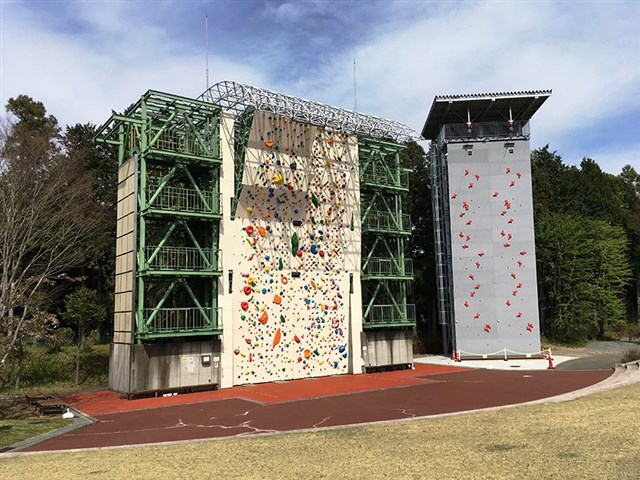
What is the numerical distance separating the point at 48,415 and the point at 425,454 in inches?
546

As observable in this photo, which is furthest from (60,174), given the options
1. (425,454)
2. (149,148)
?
(425,454)

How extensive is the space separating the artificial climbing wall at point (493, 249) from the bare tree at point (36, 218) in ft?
81.8

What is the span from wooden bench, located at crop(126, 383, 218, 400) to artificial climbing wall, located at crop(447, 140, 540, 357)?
19.5 metres

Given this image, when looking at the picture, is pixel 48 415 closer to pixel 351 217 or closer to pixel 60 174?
pixel 60 174

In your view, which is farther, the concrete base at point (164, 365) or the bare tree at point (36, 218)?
the bare tree at point (36, 218)

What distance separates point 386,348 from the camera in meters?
32.4

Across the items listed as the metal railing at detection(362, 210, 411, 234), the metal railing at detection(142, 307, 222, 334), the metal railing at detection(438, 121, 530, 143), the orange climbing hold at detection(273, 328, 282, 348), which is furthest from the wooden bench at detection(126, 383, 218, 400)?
the metal railing at detection(438, 121, 530, 143)

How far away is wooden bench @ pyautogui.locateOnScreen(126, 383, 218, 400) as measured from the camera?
23.2m

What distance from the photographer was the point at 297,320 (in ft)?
95.4

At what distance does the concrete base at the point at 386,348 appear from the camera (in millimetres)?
31578

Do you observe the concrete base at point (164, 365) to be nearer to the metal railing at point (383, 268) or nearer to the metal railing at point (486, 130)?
the metal railing at point (383, 268)

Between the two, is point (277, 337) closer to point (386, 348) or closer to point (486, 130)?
point (386, 348)

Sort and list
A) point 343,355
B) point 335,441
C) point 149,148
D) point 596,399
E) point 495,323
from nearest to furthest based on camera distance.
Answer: point 335,441
point 596,399
point 149,148
point 343,355
point 495,323

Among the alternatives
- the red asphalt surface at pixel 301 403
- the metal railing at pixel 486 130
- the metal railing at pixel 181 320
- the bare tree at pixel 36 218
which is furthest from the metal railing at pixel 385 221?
the bare tree at pixel 36 218
